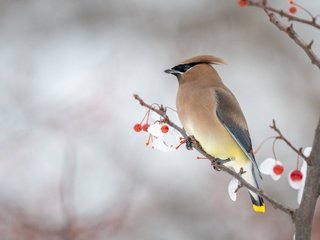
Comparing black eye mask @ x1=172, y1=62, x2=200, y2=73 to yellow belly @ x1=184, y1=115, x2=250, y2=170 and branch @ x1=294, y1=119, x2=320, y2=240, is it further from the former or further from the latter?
branch @ x1=294, y1=119, x2=320, y2=240

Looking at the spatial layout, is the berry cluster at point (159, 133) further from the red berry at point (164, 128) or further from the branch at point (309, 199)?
the branch at point (309, 199)

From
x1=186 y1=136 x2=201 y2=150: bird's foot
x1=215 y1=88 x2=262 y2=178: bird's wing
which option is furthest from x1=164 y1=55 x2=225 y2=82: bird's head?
x1=186 y1=136 x2=201 y2=150: bird's foot

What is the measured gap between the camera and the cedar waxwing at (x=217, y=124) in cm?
320

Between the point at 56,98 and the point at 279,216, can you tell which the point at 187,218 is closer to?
the point at 279,216

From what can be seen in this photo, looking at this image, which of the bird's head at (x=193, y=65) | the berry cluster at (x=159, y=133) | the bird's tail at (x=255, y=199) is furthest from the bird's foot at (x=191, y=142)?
the bird's head at (x=193, y=65)

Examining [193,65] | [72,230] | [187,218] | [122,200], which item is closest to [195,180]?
[187,218]

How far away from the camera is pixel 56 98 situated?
530 centimetres

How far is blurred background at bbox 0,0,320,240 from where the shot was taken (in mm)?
4602

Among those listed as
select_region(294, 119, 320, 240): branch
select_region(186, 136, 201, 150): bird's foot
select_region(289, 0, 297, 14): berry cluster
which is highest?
select_region(186, 136, 201, 150): bird's foot

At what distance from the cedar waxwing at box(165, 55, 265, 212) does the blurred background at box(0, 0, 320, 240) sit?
1.27 metres

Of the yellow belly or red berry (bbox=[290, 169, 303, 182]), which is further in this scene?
the yellow belly

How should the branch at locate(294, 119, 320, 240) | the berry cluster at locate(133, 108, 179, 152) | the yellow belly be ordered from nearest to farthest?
the branch at locate(294, 119, 320, 240) → the berry cluster at locate(133, 108, 179, 152) → the yellow belly

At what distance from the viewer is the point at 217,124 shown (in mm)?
3250

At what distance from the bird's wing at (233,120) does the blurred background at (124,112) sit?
1.34 metres
